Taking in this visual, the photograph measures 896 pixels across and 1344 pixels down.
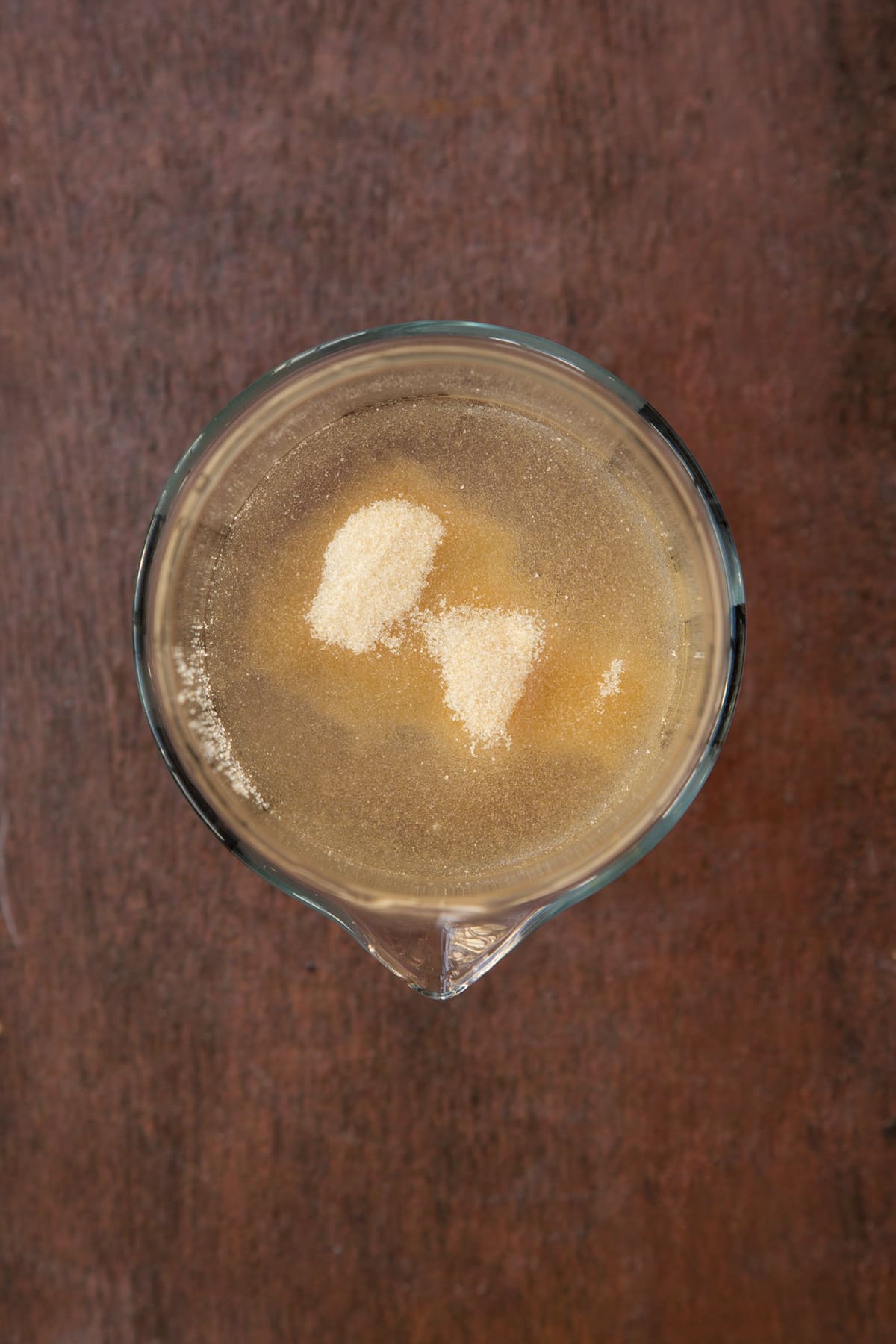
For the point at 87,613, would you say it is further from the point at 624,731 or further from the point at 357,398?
the point at 624,731

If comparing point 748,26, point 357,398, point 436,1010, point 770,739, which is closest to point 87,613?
point 357,398

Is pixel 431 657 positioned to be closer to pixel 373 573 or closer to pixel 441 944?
pixel 373 573

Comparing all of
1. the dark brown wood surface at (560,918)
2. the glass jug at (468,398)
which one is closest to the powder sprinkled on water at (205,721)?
the glass jug at (468,398)

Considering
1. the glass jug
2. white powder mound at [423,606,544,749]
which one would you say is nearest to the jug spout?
the glass jug

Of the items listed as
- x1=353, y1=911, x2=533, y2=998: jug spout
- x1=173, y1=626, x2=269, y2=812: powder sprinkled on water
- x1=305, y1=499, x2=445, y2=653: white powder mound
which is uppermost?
x1=305, y1=499, x2=445, y2=653: white powder mound

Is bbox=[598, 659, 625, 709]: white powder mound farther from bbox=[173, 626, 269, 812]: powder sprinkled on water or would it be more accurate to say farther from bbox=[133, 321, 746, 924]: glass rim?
bbox=[173, 626, 269, 812]: powder sprinkled on water
